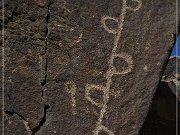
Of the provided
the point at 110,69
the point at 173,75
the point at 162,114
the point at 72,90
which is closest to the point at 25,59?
the point at 72,90

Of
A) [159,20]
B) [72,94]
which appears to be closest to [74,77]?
[72,94]

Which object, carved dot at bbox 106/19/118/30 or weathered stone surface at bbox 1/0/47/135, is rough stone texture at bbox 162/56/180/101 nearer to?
carved dot at bbox 106/19/118/30

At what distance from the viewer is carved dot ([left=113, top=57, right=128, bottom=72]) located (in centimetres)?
259

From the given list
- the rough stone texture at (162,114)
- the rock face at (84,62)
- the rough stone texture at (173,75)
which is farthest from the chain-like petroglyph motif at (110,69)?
the rough stone texture at (173,75)

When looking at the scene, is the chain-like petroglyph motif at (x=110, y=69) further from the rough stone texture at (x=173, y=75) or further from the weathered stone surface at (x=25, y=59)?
the rough stone texture at (x=173, y=75)

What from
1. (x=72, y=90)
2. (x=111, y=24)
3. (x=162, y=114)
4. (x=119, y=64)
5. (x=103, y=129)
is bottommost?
(x=162, y=114)

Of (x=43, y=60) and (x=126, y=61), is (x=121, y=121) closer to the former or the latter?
(x=126, y=61)

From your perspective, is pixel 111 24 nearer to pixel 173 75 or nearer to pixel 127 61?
pixel 127 61

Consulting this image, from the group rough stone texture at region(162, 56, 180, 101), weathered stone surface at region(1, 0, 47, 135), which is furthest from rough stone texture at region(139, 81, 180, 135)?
weathered stone surface at region(1, 0, 47, 135)

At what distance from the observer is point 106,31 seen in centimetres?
262

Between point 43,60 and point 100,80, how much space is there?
0.99ft

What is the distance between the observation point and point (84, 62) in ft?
8.38

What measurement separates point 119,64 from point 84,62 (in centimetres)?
18

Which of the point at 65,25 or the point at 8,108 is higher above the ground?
the point at 65,25
